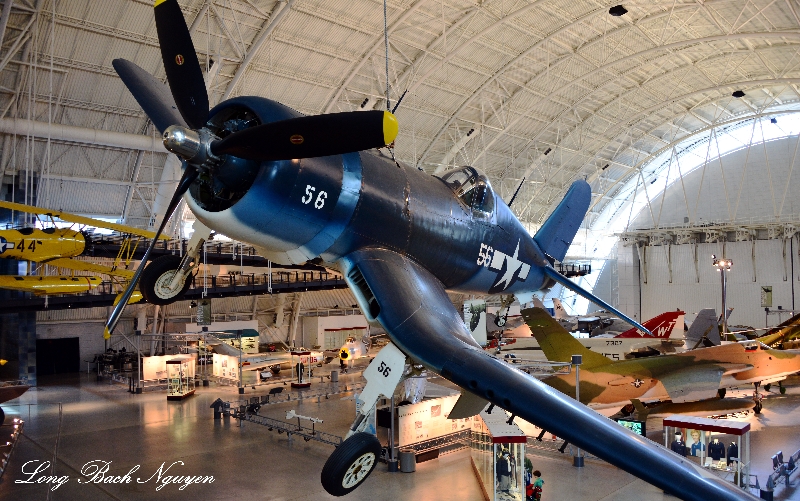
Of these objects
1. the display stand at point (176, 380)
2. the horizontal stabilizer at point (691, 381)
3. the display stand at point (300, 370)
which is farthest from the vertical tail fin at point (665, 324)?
the display stand at point (176, 380)

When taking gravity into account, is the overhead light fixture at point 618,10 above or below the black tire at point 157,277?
above

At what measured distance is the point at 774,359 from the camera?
17.4m

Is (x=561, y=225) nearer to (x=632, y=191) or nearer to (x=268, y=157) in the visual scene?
(x=268, y=157)

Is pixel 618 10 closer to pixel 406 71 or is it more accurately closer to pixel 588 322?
pixel 406 71

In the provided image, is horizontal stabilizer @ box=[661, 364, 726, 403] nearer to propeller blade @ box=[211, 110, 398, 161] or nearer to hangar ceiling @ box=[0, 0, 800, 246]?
propeller blade @ box=[211, 110, 398, 161]

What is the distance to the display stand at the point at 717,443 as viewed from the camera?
11289mm

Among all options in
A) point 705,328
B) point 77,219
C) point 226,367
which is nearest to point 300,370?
point 226,367

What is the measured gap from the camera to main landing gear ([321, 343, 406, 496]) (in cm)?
539

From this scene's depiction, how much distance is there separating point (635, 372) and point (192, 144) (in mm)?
14445

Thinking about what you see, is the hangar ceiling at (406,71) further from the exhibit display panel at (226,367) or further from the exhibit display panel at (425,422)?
the exhibit display panel at (425,422)

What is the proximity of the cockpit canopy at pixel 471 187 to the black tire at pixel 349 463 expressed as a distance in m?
3.61

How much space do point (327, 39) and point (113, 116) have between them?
1057cm

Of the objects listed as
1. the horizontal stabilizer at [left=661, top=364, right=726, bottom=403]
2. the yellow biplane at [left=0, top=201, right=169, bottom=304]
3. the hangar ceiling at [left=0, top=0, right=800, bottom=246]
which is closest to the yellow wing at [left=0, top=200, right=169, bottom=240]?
the yellow biplane at [left=0, top=201, right=169, bottom=304]

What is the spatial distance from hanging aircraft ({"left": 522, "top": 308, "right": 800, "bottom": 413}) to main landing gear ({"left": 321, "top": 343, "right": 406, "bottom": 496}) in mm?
10564
